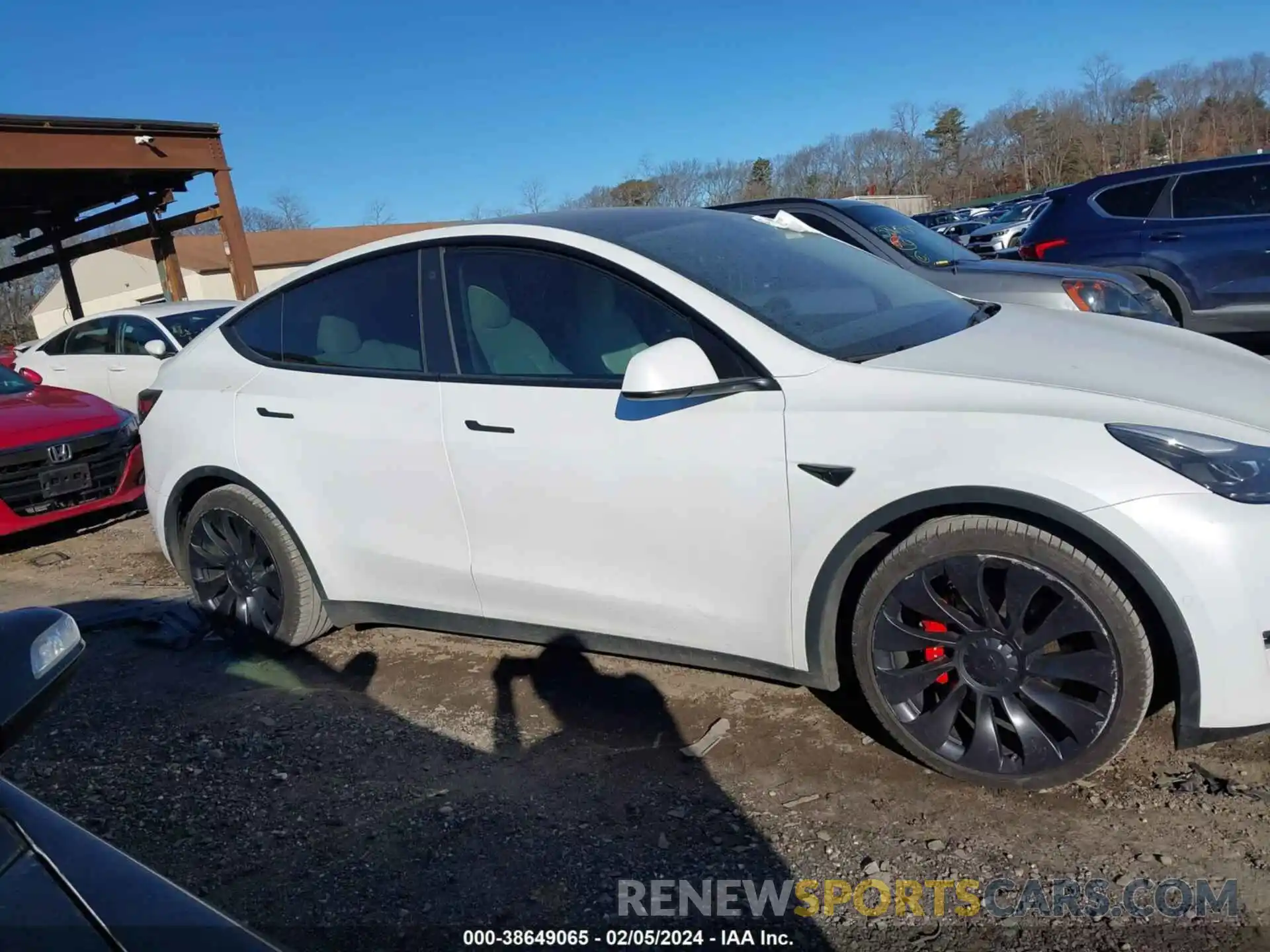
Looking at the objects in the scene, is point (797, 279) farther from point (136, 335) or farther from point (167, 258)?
point (167, 258)

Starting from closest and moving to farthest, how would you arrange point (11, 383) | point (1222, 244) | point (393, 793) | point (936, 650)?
point (936, 650), point (393, 793), point (11, 383), point (1222, 244)

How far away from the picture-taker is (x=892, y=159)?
253 ft

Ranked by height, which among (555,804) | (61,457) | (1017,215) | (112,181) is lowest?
(555,804)

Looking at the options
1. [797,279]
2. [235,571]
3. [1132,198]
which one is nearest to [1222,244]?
[1132,198]

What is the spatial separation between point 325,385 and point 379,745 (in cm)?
136

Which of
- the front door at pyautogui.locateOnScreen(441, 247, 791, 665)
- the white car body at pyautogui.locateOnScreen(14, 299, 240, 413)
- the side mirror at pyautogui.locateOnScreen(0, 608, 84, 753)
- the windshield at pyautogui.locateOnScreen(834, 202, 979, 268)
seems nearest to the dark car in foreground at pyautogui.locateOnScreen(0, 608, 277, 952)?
the side mirror at pyautogui.locateOnScreen(0, 608, 84, 753)

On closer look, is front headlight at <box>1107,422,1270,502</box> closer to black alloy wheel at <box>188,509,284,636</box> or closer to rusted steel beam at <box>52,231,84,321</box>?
black alloy wheel at <box>188,509,284,636</box>

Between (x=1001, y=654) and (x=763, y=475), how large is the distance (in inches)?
31.7

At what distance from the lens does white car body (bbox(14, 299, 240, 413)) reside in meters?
9.77

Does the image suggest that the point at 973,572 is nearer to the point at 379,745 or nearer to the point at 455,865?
the point at 455,865

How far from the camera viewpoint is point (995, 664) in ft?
8.77

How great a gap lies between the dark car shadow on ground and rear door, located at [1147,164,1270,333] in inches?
284

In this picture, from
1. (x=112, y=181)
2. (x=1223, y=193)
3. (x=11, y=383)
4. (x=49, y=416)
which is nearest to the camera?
(x=49, y=416)

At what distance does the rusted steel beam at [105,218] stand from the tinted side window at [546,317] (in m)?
16.1
